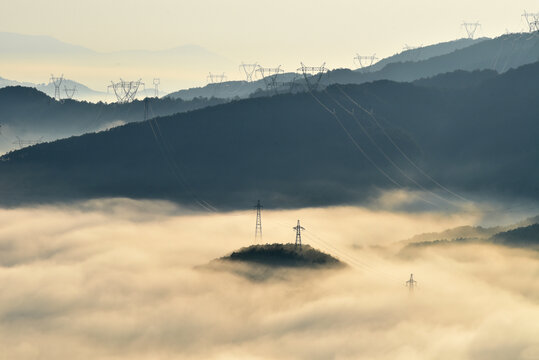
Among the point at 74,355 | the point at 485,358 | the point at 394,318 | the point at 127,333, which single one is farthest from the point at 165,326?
the point at 485,358

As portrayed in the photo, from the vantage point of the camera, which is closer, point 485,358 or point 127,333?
point 485,358

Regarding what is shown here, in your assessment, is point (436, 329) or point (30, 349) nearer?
point (30, 349)

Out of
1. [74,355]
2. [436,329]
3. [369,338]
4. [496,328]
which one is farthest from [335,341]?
[74,355]

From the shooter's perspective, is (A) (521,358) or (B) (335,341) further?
(B) (335,341)

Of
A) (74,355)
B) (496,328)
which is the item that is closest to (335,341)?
(496,328)

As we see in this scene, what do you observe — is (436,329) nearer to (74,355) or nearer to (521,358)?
(521,358)

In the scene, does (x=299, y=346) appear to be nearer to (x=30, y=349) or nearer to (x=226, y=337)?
(x=226, y=337)

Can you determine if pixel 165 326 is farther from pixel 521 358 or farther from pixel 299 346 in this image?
pixel 521 358
